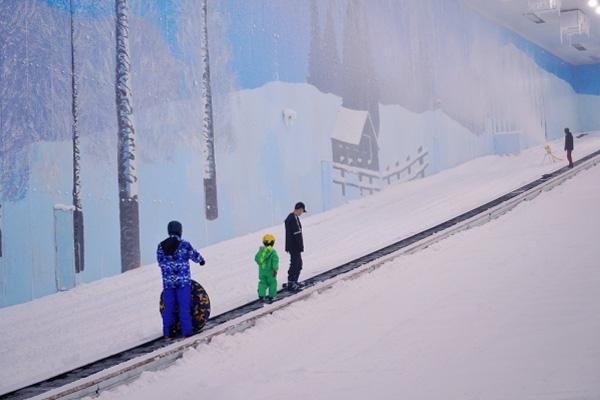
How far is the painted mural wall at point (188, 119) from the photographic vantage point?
10.6 meters

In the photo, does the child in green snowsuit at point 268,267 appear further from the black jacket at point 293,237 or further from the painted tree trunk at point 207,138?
the painted tree trunk at point 207,138

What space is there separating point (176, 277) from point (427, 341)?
3.04 metres

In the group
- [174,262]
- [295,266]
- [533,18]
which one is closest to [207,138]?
[295,266]

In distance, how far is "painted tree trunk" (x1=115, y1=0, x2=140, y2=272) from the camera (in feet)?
39.7

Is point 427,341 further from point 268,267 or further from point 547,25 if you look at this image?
point 547,25

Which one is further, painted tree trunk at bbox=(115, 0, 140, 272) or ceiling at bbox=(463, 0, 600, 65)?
ceiling at bbox=(463, 0, 600, 65)

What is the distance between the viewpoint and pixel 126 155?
12.2 meters

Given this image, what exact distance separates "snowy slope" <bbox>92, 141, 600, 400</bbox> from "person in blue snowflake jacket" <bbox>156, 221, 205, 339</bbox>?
0.64 meters

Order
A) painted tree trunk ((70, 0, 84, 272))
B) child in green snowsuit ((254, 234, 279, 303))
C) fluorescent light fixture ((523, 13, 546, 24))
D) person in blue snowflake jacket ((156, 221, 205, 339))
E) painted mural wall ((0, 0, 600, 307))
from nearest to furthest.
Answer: person in blue snowflake jacket ((156, 221, 205, 339)), child in green snowsuit ((254, 234, 279, 303)), painted mural wall ((0, 0, 600, 307)), painted tree trunk ((70, 0, 84, 272)), fluorescent light fixture ((523, 13, 546, 24))

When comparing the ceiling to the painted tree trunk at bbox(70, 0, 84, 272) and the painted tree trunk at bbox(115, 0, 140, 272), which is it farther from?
the painted tree trunk at bbox(70, 0, 84, 272)

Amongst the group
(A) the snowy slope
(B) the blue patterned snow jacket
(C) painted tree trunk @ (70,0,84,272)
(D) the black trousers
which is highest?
(C) painted tree trunk @ (70,0,84,272)

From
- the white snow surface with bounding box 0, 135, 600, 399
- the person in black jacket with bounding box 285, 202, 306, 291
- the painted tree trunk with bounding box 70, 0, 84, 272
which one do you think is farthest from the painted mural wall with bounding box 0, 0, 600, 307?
the person in black jacket with bounding box 285, 202, 306, 291

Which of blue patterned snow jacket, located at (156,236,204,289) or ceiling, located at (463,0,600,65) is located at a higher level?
ceiling, located at (463,0,600,65)

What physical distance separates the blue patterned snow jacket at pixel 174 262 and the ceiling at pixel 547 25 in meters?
24.7
